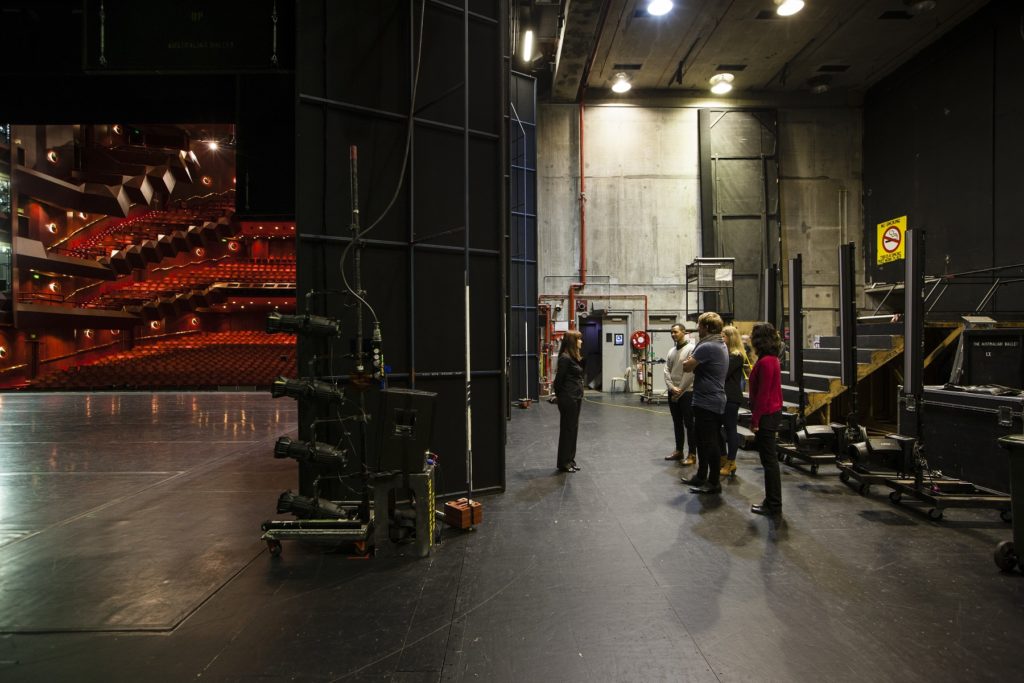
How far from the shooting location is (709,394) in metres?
5.21

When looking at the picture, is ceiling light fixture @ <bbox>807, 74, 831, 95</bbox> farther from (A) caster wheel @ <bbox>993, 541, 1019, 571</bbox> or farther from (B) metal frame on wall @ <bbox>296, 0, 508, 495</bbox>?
(A) caster wheel @ <bbox>993, 541, 1019, 571</bbox>

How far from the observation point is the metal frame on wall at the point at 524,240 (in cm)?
1384

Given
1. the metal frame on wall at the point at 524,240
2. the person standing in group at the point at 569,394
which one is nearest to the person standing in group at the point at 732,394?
the person standing in group at the point at 569,394

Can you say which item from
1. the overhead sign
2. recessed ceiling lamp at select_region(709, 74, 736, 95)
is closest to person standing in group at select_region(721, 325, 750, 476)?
the overhead sign

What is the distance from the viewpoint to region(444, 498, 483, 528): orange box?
430 centimetres

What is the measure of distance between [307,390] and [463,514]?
166cm

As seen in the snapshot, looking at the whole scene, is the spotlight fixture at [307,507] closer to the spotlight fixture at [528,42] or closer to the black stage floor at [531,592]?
the black stage floor at [531,592]

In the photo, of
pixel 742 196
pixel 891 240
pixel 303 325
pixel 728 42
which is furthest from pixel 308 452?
pixel 891 240

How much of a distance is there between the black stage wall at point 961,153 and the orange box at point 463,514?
12870 millimetres

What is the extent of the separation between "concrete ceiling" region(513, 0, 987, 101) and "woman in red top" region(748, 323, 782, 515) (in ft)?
35.4

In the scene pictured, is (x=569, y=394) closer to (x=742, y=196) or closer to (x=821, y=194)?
(x=742, y=196)

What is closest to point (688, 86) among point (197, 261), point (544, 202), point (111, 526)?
point (544, 202)

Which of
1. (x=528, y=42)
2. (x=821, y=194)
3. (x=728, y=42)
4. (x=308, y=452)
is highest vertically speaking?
(x=728, y=42)

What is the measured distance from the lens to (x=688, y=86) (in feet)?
54.0
